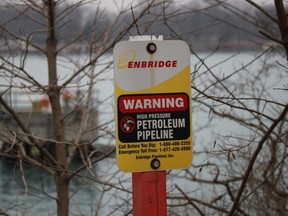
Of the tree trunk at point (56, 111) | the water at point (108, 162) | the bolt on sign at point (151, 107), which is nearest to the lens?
the bolt on sign at point (151, 107)

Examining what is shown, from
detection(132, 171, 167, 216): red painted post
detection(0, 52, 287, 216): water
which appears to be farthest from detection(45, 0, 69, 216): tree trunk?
detection(132, 171, 167, 216): red painted post

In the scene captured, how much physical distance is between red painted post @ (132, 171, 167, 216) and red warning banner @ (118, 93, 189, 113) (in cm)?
28

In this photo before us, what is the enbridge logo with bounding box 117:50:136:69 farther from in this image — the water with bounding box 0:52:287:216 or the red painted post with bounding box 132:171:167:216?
the water with bounding box 0:52:287:216

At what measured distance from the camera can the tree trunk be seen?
582cm

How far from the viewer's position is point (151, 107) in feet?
9.41

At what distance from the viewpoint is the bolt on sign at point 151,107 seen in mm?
2855

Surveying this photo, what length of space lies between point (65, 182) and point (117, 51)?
3.16m

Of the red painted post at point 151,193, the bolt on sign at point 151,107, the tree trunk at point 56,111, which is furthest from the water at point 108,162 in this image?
the red painted post at point 151,193

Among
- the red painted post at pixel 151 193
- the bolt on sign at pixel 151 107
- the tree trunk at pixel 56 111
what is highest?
the tree trunk at pixel 56 111

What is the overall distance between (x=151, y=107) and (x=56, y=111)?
334 cm

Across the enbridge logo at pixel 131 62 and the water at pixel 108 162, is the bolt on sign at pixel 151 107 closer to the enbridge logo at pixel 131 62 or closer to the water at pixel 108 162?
the enbridge logo at pixel 131 62

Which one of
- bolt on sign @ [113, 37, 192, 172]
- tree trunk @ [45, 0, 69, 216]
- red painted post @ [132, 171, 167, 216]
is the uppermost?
tree trunk @ [45, 0, 69, 216]

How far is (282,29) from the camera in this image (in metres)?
3.66

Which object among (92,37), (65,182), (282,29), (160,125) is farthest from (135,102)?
(92,37)
